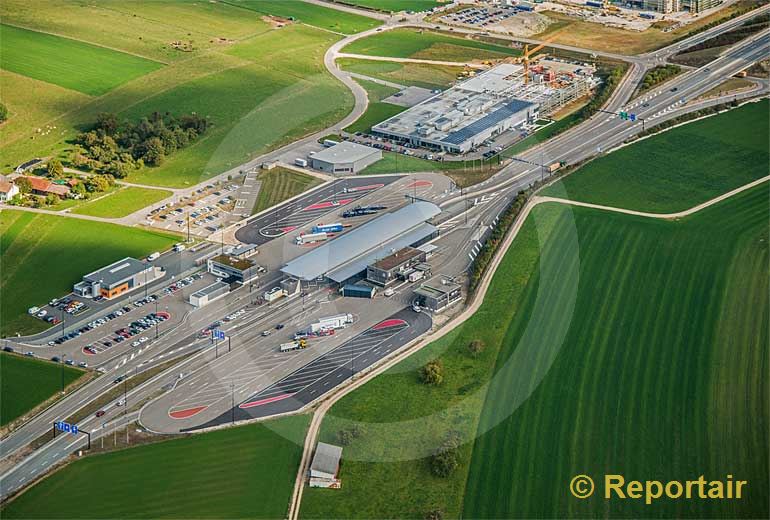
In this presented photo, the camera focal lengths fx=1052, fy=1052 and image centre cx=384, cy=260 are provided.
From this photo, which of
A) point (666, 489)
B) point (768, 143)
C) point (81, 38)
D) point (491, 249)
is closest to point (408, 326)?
point (491, 249)

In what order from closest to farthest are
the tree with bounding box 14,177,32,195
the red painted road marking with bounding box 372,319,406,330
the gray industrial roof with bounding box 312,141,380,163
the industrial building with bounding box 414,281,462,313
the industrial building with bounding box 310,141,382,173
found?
the red painted road marking with bounding box 372,319,406,330, the industrial building with bounding box 414,281,462,313, the tree with bounding box 14,177,32,195, the industrial building with bounding box 310,141,382,173, the gray industrial roof with bounding box 312,141,380,163

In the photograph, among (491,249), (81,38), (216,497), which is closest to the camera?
(216,497)

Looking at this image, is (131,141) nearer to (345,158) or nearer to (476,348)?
(345,158)

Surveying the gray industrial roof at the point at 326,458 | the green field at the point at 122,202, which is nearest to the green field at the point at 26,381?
the gray industrial roof at the point at 326,458

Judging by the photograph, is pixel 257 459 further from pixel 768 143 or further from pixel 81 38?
pixel 81 38

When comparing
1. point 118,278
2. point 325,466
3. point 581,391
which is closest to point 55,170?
point 118,278

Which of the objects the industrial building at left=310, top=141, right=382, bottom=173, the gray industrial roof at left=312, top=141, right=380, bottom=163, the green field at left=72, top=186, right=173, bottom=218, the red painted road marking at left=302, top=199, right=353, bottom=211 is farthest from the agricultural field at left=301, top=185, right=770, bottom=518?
the green field at left=72, top=186, right=173, bottom=218

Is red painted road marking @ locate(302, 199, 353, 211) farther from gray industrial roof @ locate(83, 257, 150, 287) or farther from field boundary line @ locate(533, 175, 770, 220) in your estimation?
gray industrial roof @ locate(83, 257, 150, 287)
